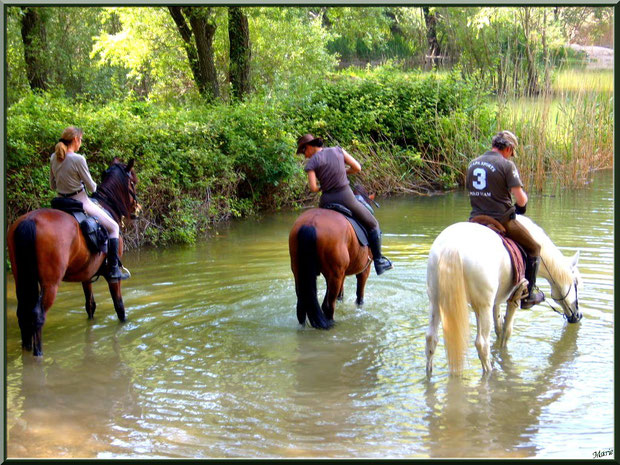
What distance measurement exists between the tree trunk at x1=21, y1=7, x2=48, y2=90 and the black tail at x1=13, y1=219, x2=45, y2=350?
14498mm

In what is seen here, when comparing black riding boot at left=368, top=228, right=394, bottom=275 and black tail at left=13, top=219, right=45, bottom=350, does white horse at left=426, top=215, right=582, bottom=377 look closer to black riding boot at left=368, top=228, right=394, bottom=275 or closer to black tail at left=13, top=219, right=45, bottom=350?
black riding boot at left=368, top=228, right=394, bottom=275

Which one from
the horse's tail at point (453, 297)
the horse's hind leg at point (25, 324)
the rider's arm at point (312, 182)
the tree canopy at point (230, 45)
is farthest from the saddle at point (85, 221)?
the tree canopy at point (230, 45)

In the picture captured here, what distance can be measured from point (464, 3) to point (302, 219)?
3726mm

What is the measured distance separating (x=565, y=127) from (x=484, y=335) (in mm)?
11365

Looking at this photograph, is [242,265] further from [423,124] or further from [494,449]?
[423,124]

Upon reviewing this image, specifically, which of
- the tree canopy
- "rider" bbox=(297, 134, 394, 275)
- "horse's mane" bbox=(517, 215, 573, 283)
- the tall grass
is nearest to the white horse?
"horse's mane" bbox=(517, 215, 573, 283)

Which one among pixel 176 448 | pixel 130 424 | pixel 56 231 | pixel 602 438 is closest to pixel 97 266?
pixel 56 231

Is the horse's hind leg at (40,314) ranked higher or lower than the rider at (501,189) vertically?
lower

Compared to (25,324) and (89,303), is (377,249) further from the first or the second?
(25,324)

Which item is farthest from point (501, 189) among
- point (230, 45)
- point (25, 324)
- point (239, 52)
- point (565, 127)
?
point (230, 45)

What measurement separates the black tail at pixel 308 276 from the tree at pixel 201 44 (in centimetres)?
1162

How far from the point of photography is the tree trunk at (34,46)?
20.1 metres

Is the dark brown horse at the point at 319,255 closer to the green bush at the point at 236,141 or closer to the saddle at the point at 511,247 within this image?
the saddle at the point at 511,247

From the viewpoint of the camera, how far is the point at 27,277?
7164 millimetres
